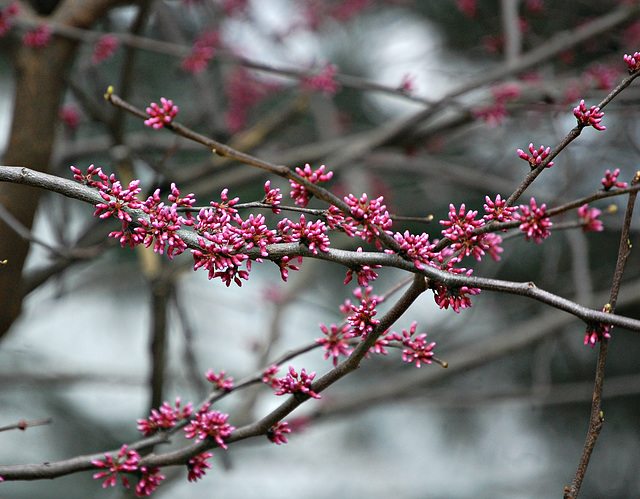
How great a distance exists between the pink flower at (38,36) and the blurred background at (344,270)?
68 millimetres

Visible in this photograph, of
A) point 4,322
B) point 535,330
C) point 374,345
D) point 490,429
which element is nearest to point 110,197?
point 374,345

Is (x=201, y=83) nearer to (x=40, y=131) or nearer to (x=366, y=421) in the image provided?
(x=40, y=131)

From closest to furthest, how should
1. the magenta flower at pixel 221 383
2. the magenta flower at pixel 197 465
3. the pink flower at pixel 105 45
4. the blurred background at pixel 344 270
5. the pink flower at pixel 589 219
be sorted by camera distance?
the pink flower at pixel 589 219 → the magenta flower at pixel 197 465 → the magenta flower at pixel 221 383 → the pink flower at pixel 105 45 → the blurred background at pixel 344 270

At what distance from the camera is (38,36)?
6.29 feet

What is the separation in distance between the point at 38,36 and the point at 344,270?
2.63 metres

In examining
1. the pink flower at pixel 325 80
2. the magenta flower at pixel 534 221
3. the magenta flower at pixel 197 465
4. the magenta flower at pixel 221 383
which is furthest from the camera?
the pink flower at pixel 325 80

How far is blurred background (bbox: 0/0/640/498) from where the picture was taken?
2.65 meters

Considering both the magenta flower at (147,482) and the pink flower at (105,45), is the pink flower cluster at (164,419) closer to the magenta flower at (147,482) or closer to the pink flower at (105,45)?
the magenta flower at (147,482)

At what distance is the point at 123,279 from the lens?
4484mm

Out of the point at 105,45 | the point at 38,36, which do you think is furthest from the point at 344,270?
the point at 38,36

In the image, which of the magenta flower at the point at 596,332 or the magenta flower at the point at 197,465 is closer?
the magenta flower at the point at 596,332

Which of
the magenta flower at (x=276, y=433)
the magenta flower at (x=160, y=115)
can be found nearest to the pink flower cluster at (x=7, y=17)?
the magenta flower at (x=160, y=115)

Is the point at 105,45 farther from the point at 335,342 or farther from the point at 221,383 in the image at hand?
the point at 335,342

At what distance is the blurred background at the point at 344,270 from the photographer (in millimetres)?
2650
